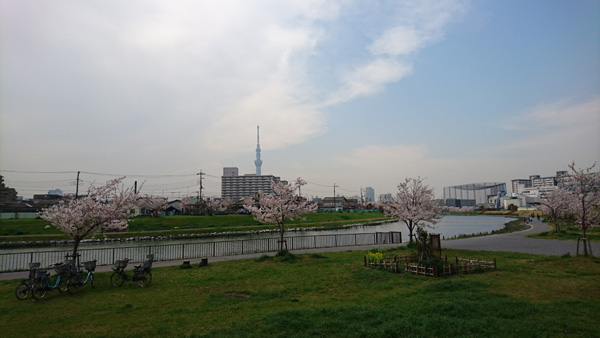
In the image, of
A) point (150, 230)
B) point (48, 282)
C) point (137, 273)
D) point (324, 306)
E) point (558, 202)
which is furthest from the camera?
point (150, 230)

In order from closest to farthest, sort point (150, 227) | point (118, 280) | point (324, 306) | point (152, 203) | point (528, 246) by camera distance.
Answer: point (324, 306), point (118, 280), point (528, 246), point (150, 227), point (152, 203)

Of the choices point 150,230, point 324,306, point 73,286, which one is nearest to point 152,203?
point 150,230

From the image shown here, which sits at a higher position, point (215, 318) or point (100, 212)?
point (100, 212)

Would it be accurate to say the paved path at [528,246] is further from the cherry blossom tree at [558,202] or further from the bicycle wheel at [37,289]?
the bicycle wheel at [37,289]

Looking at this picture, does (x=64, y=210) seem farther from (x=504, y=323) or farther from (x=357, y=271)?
(x=504, y=323)

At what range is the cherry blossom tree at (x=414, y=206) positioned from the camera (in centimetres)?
2740

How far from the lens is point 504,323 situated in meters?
7.91

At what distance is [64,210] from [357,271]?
14.9 metres

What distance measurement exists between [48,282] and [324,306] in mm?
9834

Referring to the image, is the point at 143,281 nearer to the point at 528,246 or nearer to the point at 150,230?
the point at 528,246

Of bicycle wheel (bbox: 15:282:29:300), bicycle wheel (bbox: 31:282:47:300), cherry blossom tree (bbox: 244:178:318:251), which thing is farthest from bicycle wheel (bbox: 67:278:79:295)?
cherry blossom tree (bbox: 244:178:318:251)

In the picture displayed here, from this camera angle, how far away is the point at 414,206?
28.2 metres

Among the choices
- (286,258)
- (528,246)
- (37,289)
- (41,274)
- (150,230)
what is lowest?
(150,230)

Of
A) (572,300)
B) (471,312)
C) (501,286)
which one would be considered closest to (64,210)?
(471,312)
